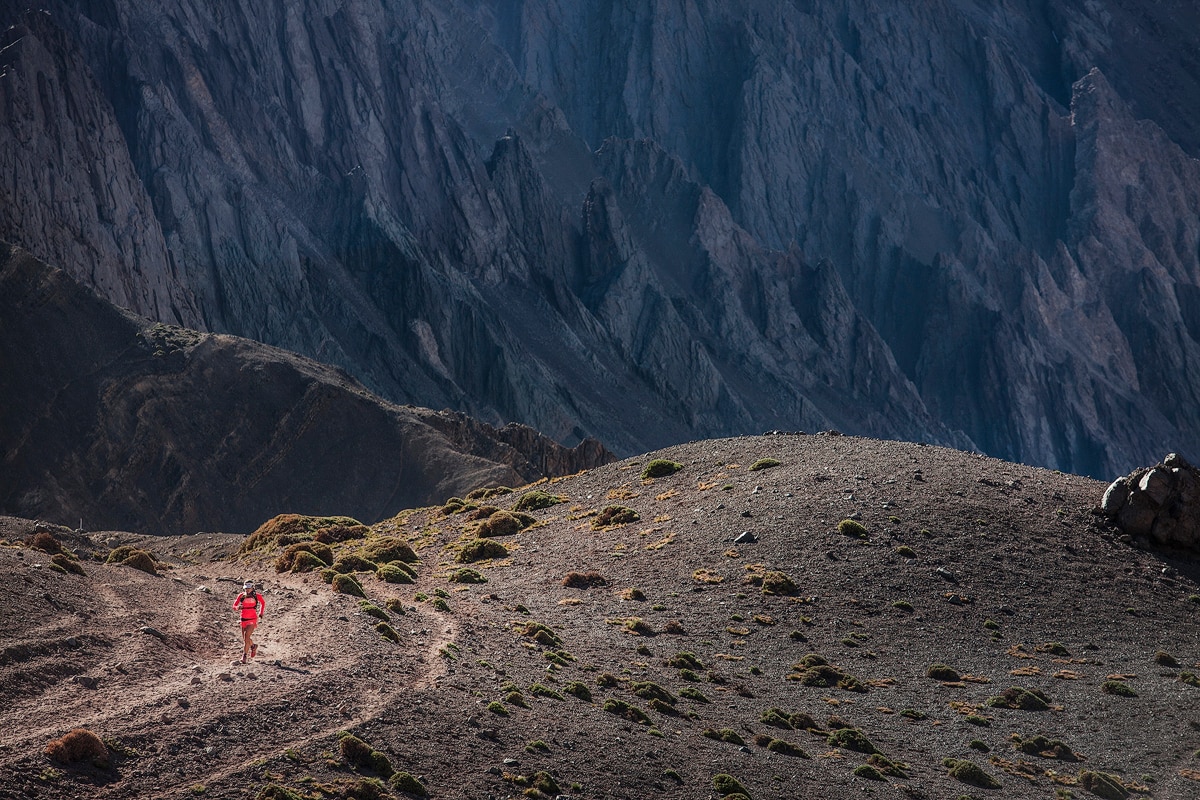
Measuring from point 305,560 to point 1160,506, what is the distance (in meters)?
38.2

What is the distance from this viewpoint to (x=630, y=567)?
184 ft

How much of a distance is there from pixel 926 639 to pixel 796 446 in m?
24.6

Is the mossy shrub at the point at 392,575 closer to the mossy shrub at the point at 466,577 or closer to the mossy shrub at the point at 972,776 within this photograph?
the mossy shrub at the point at 466,577

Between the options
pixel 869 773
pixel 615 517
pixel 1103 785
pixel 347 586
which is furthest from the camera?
pixel 615 517

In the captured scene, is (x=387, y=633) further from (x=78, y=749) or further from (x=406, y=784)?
(x=78, y=749)

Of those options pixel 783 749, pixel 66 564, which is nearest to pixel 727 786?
pixel 783 749

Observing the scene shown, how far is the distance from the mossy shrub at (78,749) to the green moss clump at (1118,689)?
1315 inches

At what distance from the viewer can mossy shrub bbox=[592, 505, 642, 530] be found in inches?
2500

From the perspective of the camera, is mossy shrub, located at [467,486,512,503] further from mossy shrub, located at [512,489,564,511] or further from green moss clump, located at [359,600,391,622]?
green moss clump, located at [359,600,391,622]

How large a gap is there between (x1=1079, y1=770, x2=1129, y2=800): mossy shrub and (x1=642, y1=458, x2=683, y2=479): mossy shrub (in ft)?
120

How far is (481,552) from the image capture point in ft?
197

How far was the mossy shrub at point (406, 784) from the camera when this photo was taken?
2775 cm

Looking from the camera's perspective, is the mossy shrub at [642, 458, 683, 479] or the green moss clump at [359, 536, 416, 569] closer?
the green moss clump at [359, 536, 416, 569]

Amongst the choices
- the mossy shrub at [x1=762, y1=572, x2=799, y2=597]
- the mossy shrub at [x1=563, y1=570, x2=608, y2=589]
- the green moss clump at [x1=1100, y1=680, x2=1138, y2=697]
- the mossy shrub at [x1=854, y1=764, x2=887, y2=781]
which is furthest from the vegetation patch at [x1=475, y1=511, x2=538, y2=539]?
the mossy shrub at [x1=854, y1=764, x2=887, y2=781]
